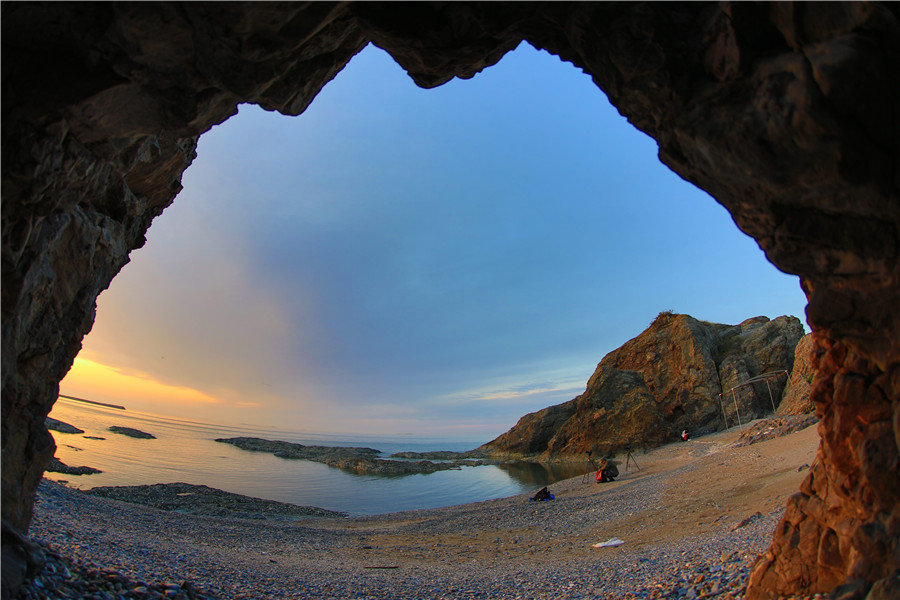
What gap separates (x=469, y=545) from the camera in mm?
15375

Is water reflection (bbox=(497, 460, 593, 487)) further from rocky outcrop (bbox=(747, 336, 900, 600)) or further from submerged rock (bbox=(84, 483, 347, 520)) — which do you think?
rocky outcrop (bbox=(747, 336, 900, 600))

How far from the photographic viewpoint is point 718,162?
16.7 feet

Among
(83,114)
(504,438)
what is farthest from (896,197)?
(504,438)

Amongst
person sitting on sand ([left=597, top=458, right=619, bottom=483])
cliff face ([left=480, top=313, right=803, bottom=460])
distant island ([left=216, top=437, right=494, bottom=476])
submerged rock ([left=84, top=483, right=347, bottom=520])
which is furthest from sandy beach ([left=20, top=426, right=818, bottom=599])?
cliff face ([left=480, top=313, right=803, bottom=460])

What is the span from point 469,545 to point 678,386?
4193 centimetres

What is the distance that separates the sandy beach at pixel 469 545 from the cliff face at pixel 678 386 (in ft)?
A: 80.8

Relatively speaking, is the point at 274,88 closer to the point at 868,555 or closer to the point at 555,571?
the point at 868,555

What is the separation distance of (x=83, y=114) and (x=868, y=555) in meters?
11.2

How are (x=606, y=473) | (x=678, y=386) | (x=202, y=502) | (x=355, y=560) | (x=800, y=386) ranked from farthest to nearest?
(x=678, y=386)
(x=800, y=386)
(x=606, y=473)
(x=202, y=502)
(x=355, y=560)

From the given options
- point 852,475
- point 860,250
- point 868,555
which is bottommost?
point 868,555

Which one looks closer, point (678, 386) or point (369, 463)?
point (369, 463)

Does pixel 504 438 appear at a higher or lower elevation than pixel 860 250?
lower

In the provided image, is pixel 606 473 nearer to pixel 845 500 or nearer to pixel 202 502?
pixel 845 500

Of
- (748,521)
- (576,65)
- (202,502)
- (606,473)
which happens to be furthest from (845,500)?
(202,502)
